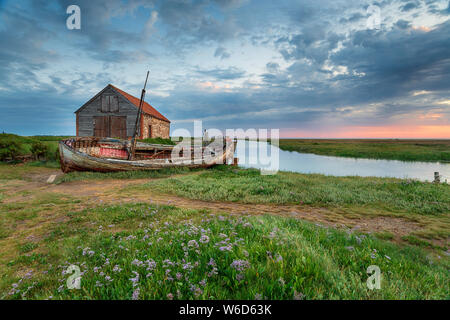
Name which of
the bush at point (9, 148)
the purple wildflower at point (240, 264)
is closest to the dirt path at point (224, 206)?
the purple wildflower at point (240, 264)

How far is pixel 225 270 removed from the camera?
256 centimetres

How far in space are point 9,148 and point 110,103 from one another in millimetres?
12700

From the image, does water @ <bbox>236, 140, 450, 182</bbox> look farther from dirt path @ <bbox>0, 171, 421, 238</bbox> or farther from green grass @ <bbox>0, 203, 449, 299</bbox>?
green grass @ <bbox>0, 203, 449, 299</bbox>

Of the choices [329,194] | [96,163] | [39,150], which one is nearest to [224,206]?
[329,194]

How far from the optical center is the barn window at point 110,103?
95.0ft

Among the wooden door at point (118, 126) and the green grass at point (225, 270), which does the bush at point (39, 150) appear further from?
Result: the green grass at point (225, 270)

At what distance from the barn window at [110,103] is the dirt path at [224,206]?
18318 millimetres

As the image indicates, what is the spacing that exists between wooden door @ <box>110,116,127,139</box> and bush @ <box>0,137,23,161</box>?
10501 millimetres

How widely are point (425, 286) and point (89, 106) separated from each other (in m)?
35.5

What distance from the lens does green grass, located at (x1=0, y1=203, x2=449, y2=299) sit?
7.41ft

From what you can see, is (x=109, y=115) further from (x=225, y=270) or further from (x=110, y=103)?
(x=225, y=270)

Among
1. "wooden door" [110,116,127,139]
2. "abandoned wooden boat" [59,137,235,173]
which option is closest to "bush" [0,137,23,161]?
"abandoned wooden boat" [59,137,235,173]

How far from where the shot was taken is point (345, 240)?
4.11 m
